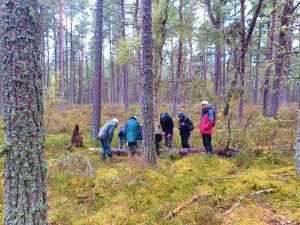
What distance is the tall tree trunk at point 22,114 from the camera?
10.6ft

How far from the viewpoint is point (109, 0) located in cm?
2353

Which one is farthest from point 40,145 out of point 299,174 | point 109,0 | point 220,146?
point 109,0

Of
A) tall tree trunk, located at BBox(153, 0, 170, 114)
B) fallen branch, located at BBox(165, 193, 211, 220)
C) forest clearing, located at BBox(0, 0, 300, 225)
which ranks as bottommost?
fallen branch, located at BBox(165, 193, 211, 220)

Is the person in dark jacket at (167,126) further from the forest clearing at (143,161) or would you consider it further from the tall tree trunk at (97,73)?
the tall tree trunk at (97,73)

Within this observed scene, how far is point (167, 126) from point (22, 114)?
292 inches

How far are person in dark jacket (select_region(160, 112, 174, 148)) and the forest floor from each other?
128cm

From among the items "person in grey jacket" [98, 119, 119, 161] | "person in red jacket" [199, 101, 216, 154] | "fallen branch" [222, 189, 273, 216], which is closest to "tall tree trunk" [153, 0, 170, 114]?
"person in grey jacket" [98, 119, 119, 161]

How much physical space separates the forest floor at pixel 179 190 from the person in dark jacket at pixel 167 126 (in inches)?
50.4

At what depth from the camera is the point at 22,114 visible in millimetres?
3283

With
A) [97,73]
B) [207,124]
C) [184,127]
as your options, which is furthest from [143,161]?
[97,73]

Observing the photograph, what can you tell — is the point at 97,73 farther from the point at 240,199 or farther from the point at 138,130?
the point at 240,199

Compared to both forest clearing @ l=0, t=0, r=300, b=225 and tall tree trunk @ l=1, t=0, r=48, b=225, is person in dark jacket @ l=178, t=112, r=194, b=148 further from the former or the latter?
tall tree trunk @ l=1, t=0, r=48, b=225

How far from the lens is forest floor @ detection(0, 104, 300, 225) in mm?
5207

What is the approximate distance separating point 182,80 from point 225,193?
5.64m
